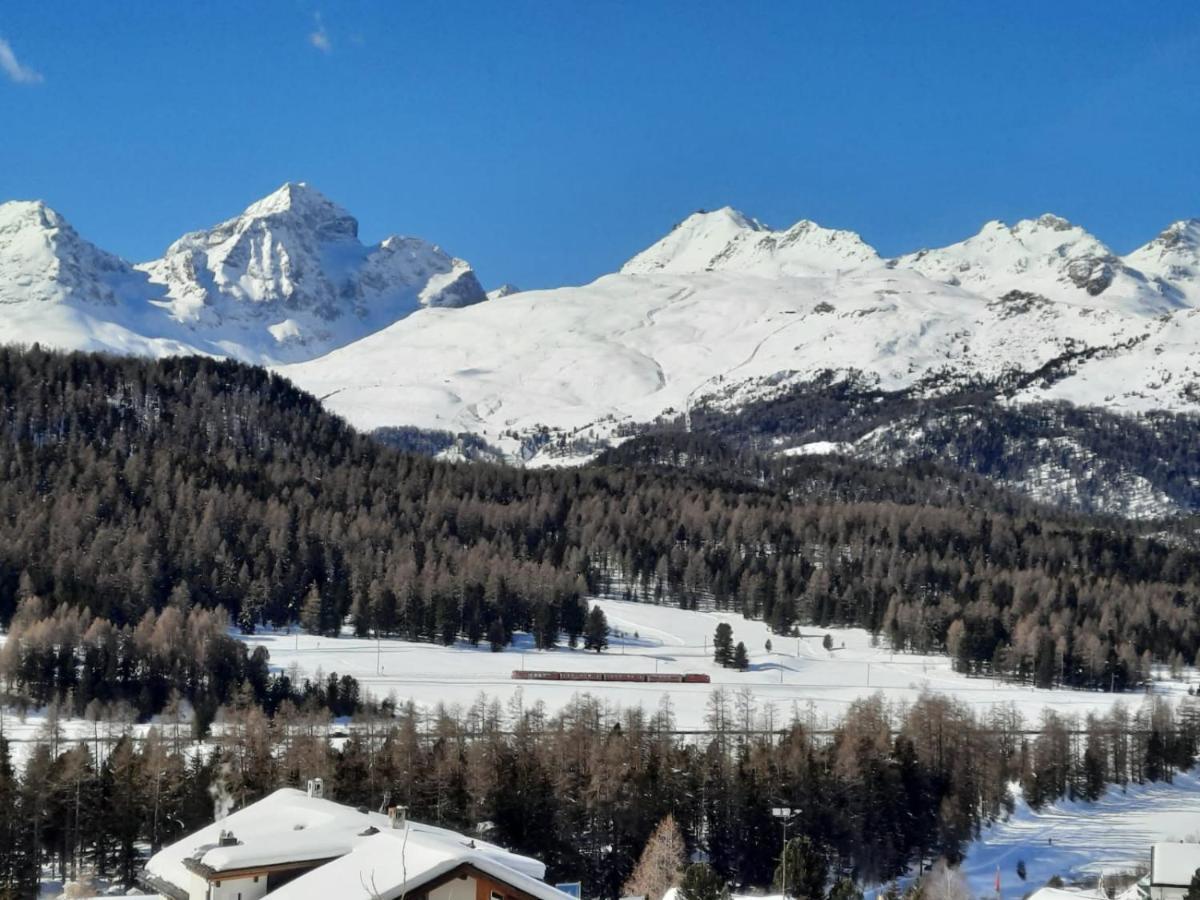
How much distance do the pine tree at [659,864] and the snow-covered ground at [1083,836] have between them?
725 inches

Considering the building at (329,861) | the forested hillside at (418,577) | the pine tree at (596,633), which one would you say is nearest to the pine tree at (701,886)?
the building at (329,861)

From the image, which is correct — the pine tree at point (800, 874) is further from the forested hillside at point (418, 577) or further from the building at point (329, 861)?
the forested hillside at point (418, 577)

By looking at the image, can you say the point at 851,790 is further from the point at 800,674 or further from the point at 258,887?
the point at 800,674

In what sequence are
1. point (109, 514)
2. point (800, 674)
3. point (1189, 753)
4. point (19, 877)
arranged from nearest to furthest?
point (19, 877)
point (1189, 753)
point (800, 674)
point (109, 514)

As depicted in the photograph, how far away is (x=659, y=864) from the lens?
69.0 metres

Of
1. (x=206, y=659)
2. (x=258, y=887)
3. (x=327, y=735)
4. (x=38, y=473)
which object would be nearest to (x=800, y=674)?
(x=206, y=659)

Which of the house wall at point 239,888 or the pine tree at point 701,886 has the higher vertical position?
the house wall at point 239,888

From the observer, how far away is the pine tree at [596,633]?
152875 mm

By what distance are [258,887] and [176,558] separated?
399 ft

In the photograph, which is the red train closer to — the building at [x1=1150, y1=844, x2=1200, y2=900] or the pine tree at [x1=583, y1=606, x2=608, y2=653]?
the pine tree at [x1=583, y1=606, x2=608, y2=653]

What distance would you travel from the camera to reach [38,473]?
176 meters

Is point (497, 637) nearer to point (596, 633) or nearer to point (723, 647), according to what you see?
point (596, 633)

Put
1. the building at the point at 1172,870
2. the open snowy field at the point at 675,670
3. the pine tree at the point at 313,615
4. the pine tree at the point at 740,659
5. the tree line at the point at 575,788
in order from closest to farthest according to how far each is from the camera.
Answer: the building at the point at 1172,870 → the tree line at the point at 575,788 → the open snowy field at the point at 675,670 → the pine tree at the point at 740,659 → the pine tree at the point at 313,615

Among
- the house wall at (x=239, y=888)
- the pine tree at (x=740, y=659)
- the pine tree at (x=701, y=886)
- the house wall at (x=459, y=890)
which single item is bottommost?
the pine tree at (x=701, y=886)
